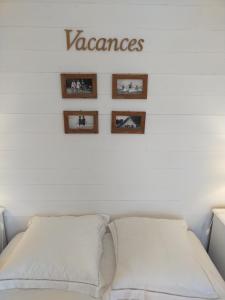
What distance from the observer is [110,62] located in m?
1.54

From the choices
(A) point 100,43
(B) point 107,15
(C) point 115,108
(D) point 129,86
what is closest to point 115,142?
(C) point 115,108

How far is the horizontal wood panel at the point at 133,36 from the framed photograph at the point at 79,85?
191 millimetres

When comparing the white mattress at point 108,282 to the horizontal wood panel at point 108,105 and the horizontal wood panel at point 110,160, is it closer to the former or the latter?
the horizontal wood panel at point 110,160

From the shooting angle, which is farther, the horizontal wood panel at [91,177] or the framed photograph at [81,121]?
the horizontal wood panel at [91,177]

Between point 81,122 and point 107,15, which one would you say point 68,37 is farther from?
point 81,122

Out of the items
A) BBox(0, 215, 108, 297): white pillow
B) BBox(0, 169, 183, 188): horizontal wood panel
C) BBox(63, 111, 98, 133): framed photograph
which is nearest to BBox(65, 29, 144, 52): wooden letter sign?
BBox(63, 111, 98, 133): framed photograph

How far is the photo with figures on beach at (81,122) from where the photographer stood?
1.63m

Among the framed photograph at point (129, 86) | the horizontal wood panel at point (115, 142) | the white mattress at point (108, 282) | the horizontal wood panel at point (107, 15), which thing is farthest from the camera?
the horizontal wood panel at point (115, 142)

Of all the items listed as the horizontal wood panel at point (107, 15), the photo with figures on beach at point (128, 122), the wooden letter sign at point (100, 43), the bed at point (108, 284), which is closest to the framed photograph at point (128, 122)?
the photo with figures on beach at point (128, 122)

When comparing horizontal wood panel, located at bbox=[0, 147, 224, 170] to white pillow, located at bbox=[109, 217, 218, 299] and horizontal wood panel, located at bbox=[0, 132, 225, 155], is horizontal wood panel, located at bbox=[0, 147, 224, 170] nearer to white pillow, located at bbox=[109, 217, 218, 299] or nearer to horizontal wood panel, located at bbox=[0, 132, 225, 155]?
horizontal wood panel, located at bbox=[0, 132, 225, 155]

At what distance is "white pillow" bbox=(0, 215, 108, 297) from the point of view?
1272 millimetres

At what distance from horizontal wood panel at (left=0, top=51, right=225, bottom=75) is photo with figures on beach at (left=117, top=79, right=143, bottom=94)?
69mm

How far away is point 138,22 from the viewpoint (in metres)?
1.48

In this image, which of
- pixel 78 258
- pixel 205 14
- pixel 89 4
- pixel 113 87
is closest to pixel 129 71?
pixel 113 87
